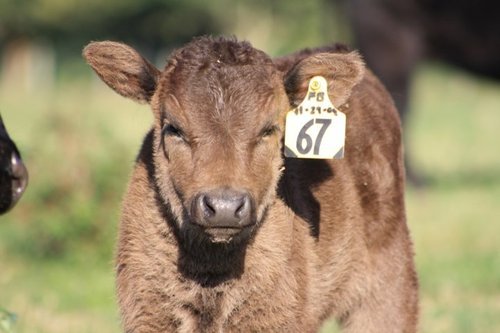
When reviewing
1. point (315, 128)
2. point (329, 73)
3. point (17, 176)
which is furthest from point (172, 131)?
point (17, 176)

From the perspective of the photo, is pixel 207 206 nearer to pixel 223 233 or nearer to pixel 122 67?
pixel 223 233

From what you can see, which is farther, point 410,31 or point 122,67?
point 410,31

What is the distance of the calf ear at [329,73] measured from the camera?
6.32 m

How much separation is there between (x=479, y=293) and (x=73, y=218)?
405 cm

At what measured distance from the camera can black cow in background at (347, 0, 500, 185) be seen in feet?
54.7

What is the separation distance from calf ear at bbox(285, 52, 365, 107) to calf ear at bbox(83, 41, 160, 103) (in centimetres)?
73

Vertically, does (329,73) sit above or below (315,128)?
above

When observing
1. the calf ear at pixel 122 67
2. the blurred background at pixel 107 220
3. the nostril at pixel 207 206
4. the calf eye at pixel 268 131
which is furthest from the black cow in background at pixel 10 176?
the nostril at pixel 207 206

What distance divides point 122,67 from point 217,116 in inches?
A: 26.5

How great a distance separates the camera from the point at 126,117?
25734mm

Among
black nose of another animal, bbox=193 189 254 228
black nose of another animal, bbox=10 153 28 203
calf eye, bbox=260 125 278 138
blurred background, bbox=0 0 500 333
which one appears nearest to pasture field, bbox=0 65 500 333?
blurred background, bbox=0 0 500 333

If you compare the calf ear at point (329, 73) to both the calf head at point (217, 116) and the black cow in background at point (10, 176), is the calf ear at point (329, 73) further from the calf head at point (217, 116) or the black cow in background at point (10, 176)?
the black cow in background at point (10, 176)

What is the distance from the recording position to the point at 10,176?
7012mm

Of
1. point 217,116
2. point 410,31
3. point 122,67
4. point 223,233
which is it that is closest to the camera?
point 223,233
